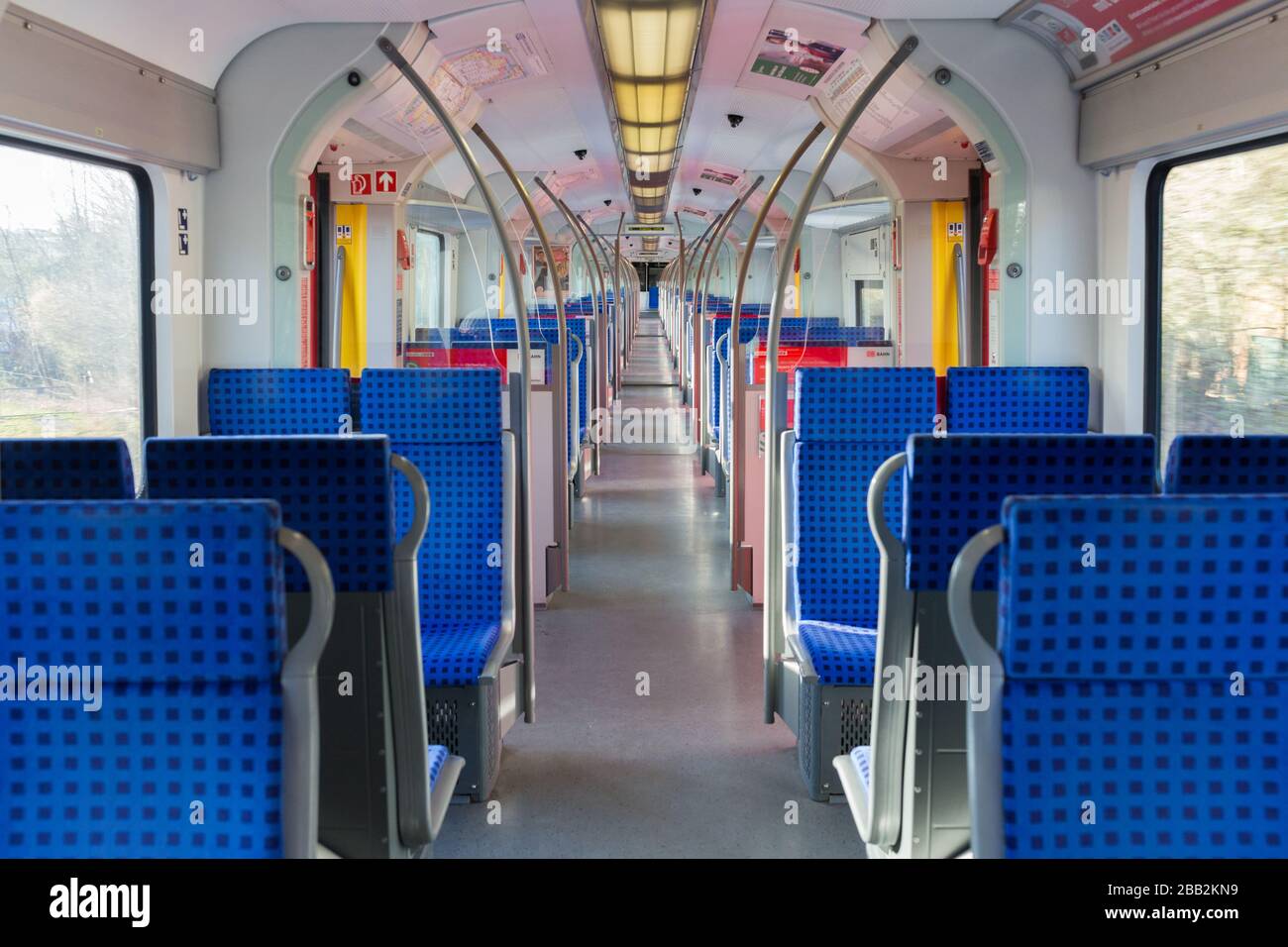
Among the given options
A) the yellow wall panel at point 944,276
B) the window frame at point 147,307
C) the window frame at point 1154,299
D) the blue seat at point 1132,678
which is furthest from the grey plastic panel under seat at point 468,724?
the yellow wall panel at point 944,276

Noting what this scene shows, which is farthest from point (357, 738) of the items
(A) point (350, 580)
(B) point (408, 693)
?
(A) point (350, 580)

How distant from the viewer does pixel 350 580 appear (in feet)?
6.75

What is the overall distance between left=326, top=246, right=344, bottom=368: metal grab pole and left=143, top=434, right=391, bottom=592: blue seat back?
599 centimetres

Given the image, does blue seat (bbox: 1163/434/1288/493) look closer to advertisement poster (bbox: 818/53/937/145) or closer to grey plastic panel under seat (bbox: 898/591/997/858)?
grey plastic panel under seat (bbox: 898/591/997/858)

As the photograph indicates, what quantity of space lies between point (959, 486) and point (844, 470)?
1551 mm

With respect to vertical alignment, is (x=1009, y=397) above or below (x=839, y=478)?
above

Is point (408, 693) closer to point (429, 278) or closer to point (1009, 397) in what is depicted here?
point (1009, 397)

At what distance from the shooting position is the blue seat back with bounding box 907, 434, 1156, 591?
6.68 feet

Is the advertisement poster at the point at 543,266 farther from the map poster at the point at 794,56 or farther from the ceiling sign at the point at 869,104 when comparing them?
the map poster at the point at 794,56

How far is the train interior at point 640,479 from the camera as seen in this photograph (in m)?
1.43

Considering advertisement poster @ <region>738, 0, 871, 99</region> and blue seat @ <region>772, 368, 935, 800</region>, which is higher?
advertisement poster @ <region>738, 0, 871, 99</region>

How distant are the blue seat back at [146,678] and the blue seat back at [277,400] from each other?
2.60 metres

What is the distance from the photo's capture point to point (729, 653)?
486 cm

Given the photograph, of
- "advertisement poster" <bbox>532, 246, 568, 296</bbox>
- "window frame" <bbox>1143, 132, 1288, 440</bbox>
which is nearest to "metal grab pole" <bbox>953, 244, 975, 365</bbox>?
"window frame" <bbox>1143, 132, 1288, 440</bbox>
